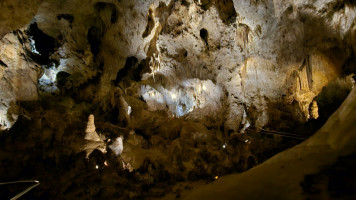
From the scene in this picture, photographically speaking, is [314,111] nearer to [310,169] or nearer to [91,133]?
[310,169]

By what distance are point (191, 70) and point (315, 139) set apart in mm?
9874

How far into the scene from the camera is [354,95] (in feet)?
12.1

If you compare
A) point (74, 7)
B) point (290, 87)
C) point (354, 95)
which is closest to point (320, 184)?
point (354, 95)

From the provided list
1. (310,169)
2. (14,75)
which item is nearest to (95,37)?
(14,75)

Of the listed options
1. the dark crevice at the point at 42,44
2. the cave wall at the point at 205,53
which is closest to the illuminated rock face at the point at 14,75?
the dark crevice at the point at 42,44

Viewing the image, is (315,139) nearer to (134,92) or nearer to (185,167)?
(185,167)

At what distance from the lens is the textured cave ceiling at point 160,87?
7652 millimetres

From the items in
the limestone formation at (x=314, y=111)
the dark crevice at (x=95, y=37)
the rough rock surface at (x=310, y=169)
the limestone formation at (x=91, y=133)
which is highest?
the dark crevice at (x=95, y=37)

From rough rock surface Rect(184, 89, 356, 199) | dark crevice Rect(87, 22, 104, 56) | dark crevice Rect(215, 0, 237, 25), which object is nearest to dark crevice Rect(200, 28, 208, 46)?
dark crevice Rect(215, 0, 237, 25)

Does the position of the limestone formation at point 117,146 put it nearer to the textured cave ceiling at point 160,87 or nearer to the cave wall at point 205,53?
the textured cave ceiling at point 160,87

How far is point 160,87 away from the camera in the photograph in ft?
48.8

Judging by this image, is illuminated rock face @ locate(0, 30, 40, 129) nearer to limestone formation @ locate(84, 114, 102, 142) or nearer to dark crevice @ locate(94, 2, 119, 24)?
dark crevice @ locate(94, 2, 119, 24)

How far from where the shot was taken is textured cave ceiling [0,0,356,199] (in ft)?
25.1

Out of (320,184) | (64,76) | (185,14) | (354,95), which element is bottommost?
(320,184)
